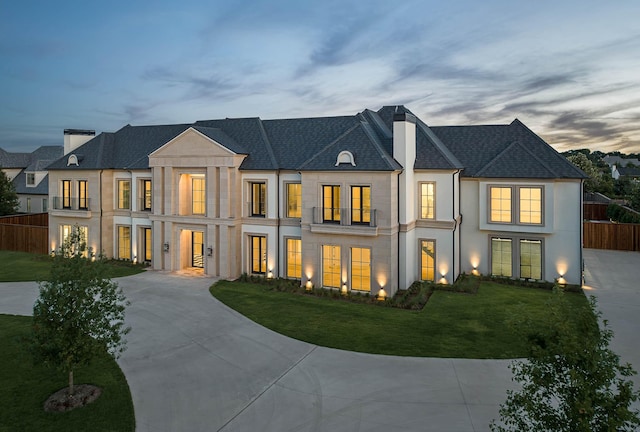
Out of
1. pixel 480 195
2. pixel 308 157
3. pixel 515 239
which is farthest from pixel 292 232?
pixel 515 239

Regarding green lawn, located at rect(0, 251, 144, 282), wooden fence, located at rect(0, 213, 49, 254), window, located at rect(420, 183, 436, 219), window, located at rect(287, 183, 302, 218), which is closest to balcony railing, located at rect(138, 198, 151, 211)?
green lawn, located at rect(0, 251, 144, 282)

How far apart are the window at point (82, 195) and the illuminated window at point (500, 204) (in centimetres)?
2454

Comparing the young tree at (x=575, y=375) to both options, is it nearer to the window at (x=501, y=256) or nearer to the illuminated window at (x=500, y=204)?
the illuminated window at (x=500, y=204)

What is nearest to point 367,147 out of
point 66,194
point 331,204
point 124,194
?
point 331,204

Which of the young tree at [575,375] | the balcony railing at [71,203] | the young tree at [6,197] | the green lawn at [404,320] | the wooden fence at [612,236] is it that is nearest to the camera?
the young tree at [575,375]

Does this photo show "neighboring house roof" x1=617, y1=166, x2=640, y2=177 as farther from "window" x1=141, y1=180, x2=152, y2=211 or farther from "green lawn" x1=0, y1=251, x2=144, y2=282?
"green lawn" x1=0, y1=251, x2=144, y2=282

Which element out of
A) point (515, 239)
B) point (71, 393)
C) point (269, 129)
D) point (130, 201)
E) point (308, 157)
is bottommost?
point (71, 393)

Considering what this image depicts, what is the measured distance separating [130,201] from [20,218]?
1382 cm

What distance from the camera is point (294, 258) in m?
23.0

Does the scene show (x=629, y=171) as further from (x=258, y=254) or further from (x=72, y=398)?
(x=72, y=398)

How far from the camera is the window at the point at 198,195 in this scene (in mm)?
25203

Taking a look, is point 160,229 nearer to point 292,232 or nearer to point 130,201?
point 130,201

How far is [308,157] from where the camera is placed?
23.5 meters

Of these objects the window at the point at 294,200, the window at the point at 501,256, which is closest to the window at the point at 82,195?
the window at the point at 294,200
